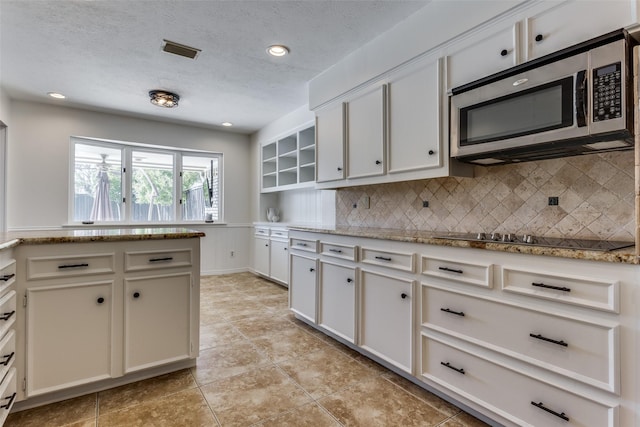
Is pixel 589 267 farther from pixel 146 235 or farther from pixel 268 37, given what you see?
pixel 268 37

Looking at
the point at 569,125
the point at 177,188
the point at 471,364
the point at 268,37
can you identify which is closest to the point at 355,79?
the point at 268,37

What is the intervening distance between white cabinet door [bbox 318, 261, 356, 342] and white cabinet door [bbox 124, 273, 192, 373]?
3.66 feet

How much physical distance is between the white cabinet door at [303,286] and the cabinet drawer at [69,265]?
158 cm

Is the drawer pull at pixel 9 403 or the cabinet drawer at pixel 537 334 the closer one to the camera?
the cabinet drawer at pixel 537 334

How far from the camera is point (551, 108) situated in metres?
1.59

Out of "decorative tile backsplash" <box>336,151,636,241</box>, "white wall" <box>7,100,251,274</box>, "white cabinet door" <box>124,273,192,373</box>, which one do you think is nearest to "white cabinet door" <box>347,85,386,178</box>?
"decorative tile backsplash" <box>336,151,636,241</box>

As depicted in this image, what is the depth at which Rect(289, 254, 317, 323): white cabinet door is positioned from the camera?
2.97m

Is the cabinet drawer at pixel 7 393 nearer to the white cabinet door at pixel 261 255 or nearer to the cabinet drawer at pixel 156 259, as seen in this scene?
the cabinet drawer at pixel 156 259

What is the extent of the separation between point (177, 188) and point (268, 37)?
3.50 meters

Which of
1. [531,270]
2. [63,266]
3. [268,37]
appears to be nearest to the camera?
[531,270]

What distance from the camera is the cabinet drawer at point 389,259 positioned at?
2061 millimetres

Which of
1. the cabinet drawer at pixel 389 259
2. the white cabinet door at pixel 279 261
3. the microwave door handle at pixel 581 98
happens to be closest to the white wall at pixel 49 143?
the white cabinet door at pixel 279 261

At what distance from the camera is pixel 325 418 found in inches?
69.1

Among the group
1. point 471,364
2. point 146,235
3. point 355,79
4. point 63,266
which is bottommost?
point 471,364
